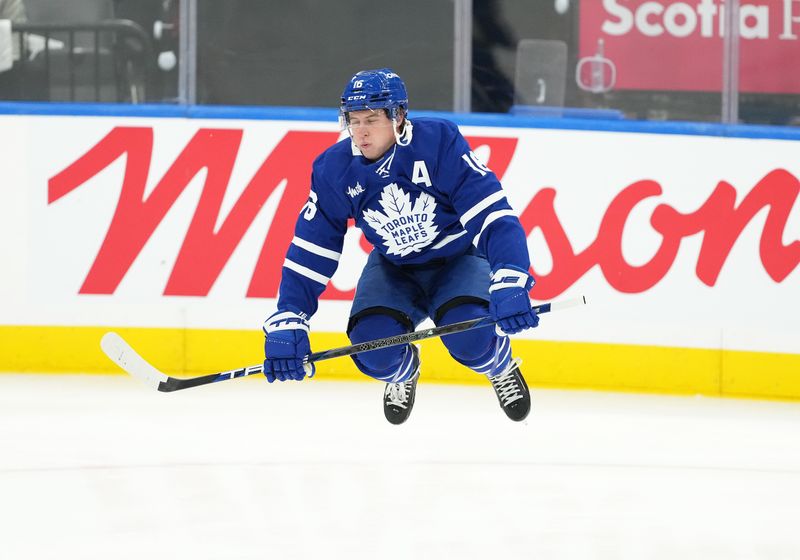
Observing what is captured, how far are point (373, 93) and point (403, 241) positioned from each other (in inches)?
22.3

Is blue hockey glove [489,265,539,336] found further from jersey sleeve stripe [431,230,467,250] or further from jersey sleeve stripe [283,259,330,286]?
jersey sleeve stripe [283,259,330,286]

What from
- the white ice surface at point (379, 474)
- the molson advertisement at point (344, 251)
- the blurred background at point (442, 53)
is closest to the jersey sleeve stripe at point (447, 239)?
the white ice surface at point (379, 474)

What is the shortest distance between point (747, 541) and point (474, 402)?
2.42 meters

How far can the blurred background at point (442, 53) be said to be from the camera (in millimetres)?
6133

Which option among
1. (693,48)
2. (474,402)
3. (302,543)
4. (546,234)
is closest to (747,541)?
(302,543)

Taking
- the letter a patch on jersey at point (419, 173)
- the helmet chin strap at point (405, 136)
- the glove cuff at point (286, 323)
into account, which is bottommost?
the glove cuff at point (286, 323)

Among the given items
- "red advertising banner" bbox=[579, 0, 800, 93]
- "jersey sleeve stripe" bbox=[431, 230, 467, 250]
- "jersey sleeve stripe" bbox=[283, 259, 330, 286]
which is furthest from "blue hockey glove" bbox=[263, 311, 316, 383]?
"red advertising banner" bbox=[579, 0, 800, 93]

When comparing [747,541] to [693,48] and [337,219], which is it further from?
[693,48]

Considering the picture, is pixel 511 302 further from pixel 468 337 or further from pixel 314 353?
pixel 314 353

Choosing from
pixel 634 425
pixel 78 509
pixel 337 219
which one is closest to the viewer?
pixel 78 509

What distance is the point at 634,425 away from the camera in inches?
208

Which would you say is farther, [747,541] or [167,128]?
[167,128]

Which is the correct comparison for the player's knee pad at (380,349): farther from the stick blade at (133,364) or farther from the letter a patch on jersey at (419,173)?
the stick blade at (133,364)

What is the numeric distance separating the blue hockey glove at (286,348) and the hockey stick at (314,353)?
6cm
